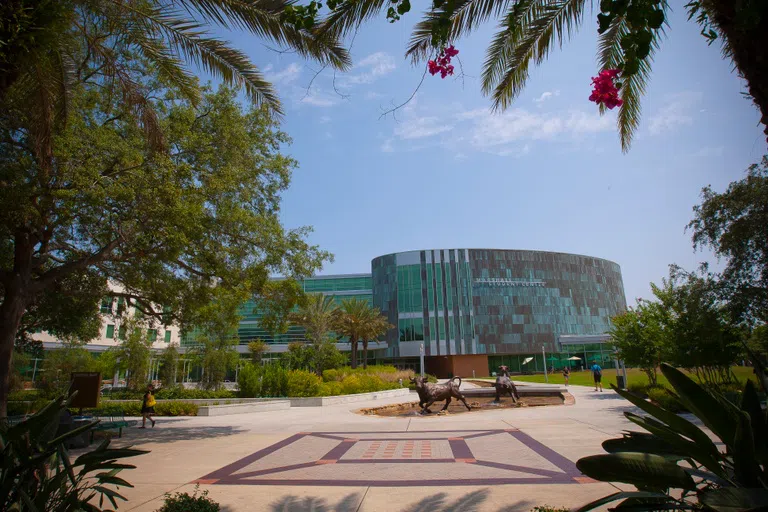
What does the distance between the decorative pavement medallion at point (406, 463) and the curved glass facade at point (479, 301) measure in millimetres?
51410

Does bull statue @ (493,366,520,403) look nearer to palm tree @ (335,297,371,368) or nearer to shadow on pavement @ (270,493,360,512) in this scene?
shadow on pavement @ (270,493,360,512)

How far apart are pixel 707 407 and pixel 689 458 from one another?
281 mm

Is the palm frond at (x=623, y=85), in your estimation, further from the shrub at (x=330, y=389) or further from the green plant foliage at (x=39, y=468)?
the shrub at (x=330, y=389)

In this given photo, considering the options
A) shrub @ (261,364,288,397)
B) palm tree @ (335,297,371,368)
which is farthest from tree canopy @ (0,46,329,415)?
palm tree @ (335,297,371,368)

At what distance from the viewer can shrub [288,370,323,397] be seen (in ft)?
81.6

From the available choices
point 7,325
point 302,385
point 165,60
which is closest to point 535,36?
point 165,60

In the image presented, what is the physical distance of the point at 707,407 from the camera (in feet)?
7.49

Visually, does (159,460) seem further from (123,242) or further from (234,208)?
(234,208)

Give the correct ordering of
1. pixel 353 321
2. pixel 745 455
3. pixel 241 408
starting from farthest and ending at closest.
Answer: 1. pixel 353 321
2. pixel 241 408
3. pixel 745 455

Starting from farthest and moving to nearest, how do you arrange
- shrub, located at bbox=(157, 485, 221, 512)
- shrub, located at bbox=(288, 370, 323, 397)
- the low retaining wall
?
shrub, located at bbox=(288, 370, 323, 397), the low retaining wall, shrub, located at bbox=(157, 485, 221, 512)

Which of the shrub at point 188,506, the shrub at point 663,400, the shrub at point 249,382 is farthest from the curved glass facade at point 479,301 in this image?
the shrub at point 188,506

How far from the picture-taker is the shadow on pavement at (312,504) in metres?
5.53

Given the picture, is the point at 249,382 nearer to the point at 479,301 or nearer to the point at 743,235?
the point at 743,235

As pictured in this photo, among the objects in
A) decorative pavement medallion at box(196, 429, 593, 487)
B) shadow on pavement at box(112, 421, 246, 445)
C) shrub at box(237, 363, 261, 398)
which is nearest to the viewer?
decorative pavement medallion at box(196, 429, 593, 487)
